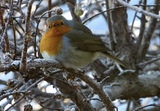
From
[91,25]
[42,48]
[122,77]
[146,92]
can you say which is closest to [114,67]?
[122,77]

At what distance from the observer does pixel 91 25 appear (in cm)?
467

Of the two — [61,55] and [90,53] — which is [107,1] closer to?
[90,53]

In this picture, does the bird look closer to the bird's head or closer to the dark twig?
the bird's head

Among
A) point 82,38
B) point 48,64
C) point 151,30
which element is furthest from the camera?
point 151,30

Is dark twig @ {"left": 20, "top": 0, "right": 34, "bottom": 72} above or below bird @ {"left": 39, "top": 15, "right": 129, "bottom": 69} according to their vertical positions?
above

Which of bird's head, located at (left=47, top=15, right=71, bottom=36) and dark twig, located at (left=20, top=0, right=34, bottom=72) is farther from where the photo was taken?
bird's head, located at (left=47, top=15, right=71, bottom=36)

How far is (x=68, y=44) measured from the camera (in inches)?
87.1

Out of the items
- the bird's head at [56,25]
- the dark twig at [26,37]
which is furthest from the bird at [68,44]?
the dark twig at [26,37]

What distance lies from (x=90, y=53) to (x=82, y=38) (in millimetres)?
93

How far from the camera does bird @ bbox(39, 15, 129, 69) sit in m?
2.16

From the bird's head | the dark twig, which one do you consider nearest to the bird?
the bird's head

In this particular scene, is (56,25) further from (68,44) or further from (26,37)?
(26,37)

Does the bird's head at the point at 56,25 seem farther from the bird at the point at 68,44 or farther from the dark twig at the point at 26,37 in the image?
the dark twig at the point at 26,37

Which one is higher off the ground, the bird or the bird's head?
the bird's head
